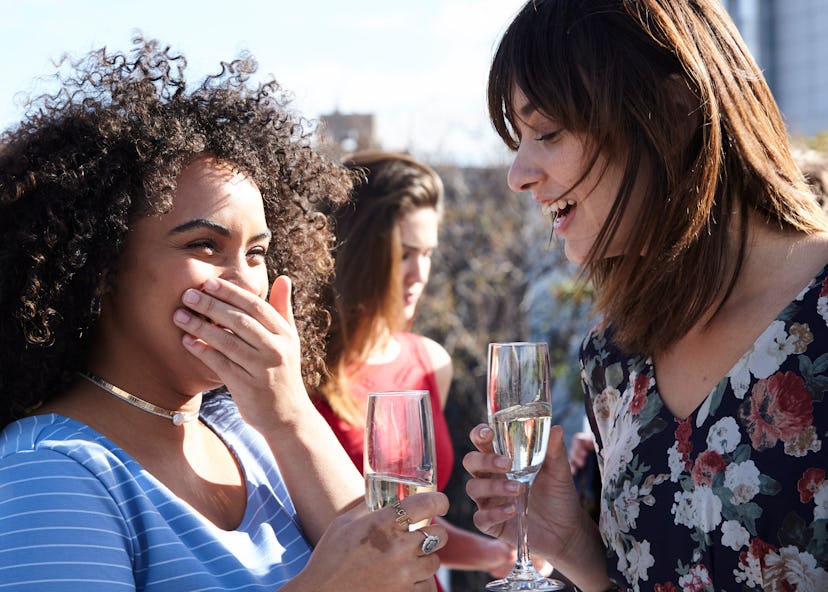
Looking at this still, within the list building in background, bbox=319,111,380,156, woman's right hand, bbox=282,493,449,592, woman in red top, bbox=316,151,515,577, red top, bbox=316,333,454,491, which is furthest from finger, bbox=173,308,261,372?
building in background, bbox=319,111,380,156

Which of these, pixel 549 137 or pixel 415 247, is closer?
pixel 549 137

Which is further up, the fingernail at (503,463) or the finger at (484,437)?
the finger at (484,437)

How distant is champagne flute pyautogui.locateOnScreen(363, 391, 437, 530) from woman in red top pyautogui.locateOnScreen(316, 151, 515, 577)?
2.01 meters

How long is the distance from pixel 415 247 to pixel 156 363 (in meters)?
2.18

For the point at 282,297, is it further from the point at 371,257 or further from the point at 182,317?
the point at 371,257

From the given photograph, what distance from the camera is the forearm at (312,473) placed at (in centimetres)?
240

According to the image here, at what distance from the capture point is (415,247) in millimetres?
4312

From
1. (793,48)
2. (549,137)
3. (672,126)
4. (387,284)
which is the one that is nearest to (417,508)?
(549,137)

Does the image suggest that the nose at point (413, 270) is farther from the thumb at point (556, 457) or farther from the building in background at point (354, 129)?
the building in background at point (354, 129)

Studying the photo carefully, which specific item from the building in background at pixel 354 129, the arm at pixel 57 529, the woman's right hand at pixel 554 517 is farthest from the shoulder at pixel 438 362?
the building in background at pixel 354 129

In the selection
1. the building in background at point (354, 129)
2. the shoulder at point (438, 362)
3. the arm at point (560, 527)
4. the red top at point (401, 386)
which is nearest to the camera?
the arm at point (560, 527)

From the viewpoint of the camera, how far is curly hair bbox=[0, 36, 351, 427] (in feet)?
7.08

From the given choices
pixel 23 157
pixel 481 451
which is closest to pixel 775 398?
pixel 481 451

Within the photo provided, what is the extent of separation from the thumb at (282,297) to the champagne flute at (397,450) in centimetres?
51
